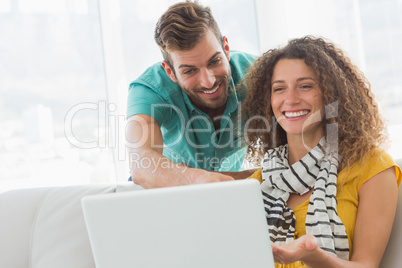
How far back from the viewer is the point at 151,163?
1.55m

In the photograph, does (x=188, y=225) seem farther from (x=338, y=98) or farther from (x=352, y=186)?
(x=338, y=98)

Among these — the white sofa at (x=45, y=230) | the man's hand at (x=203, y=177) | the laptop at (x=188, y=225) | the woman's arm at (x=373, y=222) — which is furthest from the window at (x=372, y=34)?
the laptop at (x=188, y=225)

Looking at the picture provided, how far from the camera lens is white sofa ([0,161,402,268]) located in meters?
1.47

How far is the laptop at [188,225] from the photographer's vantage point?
0.72 m

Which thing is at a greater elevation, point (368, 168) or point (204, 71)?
point (204, 71)

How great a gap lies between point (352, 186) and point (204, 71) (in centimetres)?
71

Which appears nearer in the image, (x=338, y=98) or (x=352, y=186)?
(x=352, y=186)

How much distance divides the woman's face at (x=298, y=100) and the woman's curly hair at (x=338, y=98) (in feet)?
0.07

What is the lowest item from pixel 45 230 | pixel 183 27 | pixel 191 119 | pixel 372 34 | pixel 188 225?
pixel 45 230

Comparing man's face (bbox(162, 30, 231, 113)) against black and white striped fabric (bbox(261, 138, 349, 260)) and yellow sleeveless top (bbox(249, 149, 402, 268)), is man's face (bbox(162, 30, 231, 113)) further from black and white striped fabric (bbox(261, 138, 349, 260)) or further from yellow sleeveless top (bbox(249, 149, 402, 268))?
yellow sleeveless top (bbox(249, 149, 402, 268))

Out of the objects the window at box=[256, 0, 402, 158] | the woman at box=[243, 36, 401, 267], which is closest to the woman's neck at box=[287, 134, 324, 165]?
the woman at box=[243, 36, 401, 267]

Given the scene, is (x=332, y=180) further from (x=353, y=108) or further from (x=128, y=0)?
(x=128, y=0)

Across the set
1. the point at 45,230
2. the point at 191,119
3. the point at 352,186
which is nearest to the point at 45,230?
the point at 45,230

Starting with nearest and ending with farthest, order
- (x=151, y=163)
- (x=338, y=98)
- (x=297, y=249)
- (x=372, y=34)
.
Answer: (x=297, y=249)
(x=338, y=98)
(x=151, y=163)
(x=372, y=34)
